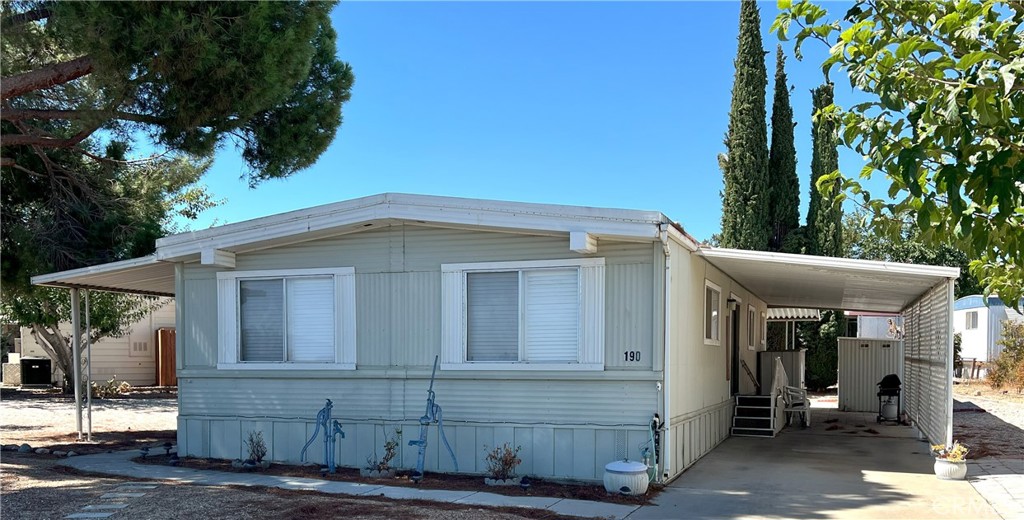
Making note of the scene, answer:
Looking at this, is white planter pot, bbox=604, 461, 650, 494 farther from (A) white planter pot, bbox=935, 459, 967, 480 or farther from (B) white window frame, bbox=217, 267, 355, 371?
(A) white planter pot, bbox=935, 459, 967, 480

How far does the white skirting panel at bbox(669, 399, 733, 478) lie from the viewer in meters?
9.21

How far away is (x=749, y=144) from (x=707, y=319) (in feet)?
41.1

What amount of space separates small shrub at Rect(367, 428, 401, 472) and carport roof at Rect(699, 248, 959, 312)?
4190mm

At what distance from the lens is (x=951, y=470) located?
9.04m

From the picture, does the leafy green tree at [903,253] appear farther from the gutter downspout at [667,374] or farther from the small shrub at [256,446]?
the small shrub at [256,446]

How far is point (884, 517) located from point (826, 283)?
5.28 meters

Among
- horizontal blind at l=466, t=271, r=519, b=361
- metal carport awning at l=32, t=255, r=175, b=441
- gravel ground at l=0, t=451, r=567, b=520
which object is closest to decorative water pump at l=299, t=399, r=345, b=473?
gravel ground at l=0, t=451, r=567, b=520

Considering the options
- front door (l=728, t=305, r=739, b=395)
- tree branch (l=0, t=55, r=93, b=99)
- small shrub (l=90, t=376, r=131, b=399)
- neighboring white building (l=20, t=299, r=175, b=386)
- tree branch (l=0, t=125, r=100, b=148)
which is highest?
tree branch (l=0, t=55, r=93, b=99)

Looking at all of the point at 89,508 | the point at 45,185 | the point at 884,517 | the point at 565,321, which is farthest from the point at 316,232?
the point at 884,517

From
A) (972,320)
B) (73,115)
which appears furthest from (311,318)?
(972,320)

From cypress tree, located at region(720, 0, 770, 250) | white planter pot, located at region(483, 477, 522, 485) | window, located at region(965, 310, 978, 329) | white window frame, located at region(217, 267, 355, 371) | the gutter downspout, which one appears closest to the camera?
the gutter downspout

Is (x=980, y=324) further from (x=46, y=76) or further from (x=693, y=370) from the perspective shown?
(x=46, y=76)

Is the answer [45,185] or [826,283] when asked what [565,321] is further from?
[45,185]

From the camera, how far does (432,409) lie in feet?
30.1
